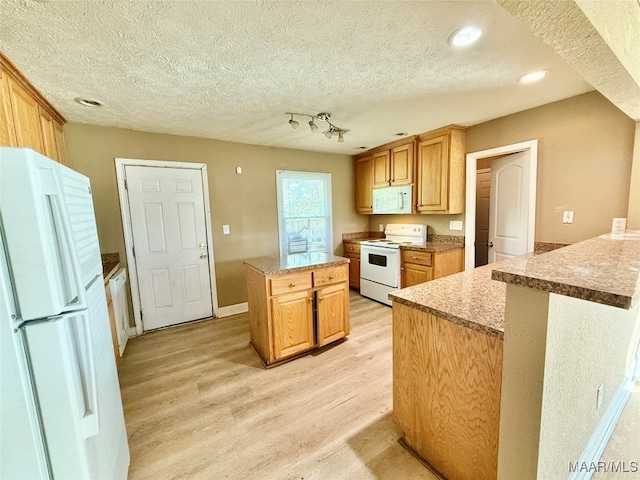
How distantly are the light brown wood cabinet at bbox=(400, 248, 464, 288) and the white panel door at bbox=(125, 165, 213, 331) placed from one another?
268cm

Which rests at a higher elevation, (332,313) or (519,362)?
(519,362)

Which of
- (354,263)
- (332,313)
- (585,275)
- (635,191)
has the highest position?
(635,191)

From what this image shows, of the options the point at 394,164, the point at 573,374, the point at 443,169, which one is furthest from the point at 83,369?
the point at 394,164

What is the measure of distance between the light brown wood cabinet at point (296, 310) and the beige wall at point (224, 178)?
117cm

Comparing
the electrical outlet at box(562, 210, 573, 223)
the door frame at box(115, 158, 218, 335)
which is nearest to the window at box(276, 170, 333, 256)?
the door frame at box(115, 158, 218, 335)

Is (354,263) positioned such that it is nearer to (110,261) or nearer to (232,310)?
(232,310)

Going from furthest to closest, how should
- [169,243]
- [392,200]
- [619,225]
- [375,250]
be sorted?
[392,200] < [375,250] < [169,243] < [619,225]

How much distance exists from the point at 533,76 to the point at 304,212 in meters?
3.05

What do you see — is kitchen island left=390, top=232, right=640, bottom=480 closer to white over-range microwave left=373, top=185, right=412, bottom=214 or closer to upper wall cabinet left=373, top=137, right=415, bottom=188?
white over-range microwave left=373, top=185, right=412, bottom=214

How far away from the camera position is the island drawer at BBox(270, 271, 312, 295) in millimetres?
2260

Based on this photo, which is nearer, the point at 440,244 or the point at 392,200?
the point at 440,244

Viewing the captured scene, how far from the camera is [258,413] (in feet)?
5.98

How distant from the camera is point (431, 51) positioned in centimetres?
161
